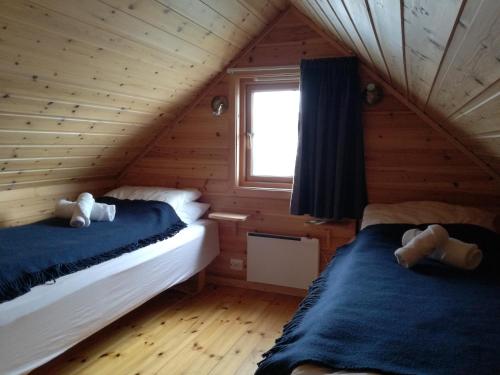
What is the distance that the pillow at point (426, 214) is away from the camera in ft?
7.79

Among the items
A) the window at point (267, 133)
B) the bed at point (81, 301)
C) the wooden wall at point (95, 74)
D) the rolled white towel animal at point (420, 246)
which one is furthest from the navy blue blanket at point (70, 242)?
the rolled white towel animal at point (420, 246)

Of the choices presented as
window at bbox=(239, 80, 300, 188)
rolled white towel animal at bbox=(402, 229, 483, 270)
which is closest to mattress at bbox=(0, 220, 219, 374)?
window at bbox=(239, 80, 300, 188)

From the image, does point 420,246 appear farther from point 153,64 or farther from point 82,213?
point 82,213

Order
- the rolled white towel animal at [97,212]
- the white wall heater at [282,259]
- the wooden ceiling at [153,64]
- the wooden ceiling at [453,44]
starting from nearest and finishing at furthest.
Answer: the wooden ceiling at [453,44], the wooden ceiling at [153,64], the rolled white towel animal at [97,212], the white wall heater at [282,259]

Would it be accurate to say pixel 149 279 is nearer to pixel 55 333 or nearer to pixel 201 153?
pixel 55 333

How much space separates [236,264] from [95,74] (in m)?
1.94

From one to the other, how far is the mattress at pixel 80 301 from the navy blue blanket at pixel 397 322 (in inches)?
45.4

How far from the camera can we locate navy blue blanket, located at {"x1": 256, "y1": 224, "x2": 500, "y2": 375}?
1.03 meters

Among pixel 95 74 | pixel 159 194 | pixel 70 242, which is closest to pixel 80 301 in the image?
pixel 70 242

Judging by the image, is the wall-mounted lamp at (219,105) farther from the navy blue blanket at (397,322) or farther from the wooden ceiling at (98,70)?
the navy blue blanket at (397,322)

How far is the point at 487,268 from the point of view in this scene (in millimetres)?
1741

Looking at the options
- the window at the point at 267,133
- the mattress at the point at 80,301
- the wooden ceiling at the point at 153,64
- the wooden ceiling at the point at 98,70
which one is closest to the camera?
the wooden ceiling at the point at 153,64

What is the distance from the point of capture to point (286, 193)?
126 inches

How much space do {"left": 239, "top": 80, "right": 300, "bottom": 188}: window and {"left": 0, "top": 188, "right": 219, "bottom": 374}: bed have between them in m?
0.87
